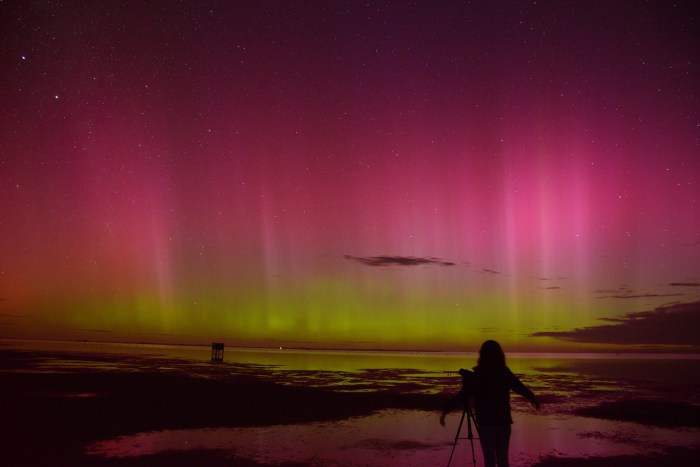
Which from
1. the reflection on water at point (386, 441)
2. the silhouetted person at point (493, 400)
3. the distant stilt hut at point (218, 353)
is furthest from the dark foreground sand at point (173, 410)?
the distant stilt hut at point (218, 353)

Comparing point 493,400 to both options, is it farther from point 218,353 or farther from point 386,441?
point 218,353

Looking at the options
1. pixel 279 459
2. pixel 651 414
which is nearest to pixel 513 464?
pixel 279 459

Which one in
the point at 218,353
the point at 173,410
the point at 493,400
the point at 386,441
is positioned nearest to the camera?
the point at 493,400

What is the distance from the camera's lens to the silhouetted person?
257 inches

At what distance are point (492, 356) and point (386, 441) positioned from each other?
22.0 feet

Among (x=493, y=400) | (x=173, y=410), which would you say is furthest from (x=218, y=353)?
(x=493, y=400)

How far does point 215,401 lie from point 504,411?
14.5 meters

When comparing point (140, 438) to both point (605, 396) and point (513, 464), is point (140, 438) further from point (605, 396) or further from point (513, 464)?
point (605, 396)

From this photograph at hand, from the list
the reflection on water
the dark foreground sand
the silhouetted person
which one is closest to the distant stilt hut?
the dark foreground sand

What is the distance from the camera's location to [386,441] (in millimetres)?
→ 12250

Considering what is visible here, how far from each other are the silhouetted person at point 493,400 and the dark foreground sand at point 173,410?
422cm

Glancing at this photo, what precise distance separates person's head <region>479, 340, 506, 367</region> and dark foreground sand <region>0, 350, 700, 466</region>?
4.74 metres

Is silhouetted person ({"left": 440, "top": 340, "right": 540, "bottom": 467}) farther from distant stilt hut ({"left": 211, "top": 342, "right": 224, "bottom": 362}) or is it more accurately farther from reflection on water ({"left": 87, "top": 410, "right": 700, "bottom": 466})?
distant stilt hut ({"left": 211, "top": 342, "right": 224, "bottom": 362})

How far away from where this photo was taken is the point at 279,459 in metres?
10.1
